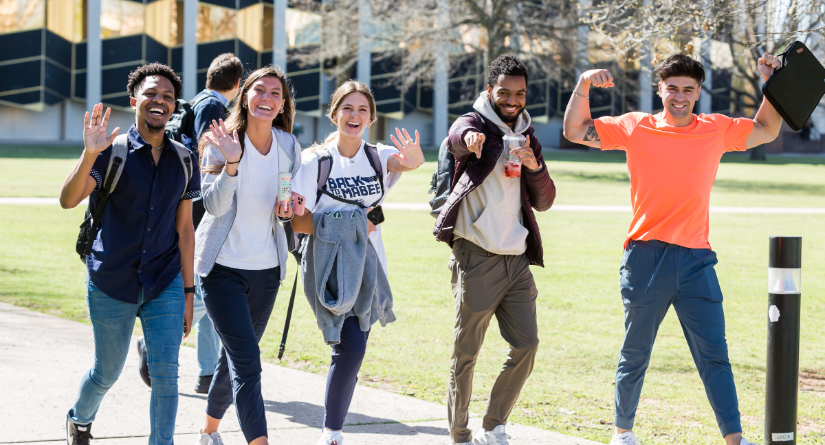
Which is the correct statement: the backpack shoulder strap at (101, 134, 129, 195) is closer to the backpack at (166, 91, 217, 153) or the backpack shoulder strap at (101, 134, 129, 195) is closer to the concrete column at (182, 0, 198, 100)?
the backpack at (166, 91, 217, 153)

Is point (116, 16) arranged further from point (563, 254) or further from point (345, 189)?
point (345, 189)

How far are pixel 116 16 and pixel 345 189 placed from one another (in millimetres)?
45130

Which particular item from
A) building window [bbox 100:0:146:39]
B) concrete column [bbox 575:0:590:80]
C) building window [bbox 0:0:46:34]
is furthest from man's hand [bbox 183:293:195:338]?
building window [bbox 100:0:146:39]

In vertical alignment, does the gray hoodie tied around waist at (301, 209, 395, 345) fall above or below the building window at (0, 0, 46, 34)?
below

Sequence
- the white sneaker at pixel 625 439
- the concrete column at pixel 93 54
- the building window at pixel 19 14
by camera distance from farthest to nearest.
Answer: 1. the concrete column at pixel 93 54
2. the building window at pixel 19 14
3. the white sneaker at pixel 625 439

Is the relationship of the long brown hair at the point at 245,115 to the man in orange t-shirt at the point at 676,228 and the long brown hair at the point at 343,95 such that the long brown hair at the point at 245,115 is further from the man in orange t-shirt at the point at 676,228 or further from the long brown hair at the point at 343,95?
the man in orange t-shirt at the point at 676,228

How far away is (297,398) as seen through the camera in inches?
221

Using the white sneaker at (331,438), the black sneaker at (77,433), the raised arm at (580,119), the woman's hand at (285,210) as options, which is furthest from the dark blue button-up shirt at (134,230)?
the raised arm at (580,119)

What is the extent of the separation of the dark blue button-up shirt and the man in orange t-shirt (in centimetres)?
214

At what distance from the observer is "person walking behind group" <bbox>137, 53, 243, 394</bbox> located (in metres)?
5.54

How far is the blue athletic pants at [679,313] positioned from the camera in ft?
14.0

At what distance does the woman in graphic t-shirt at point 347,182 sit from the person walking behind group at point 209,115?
1.25 m

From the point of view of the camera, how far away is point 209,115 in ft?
18.1

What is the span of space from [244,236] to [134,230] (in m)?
0.53
